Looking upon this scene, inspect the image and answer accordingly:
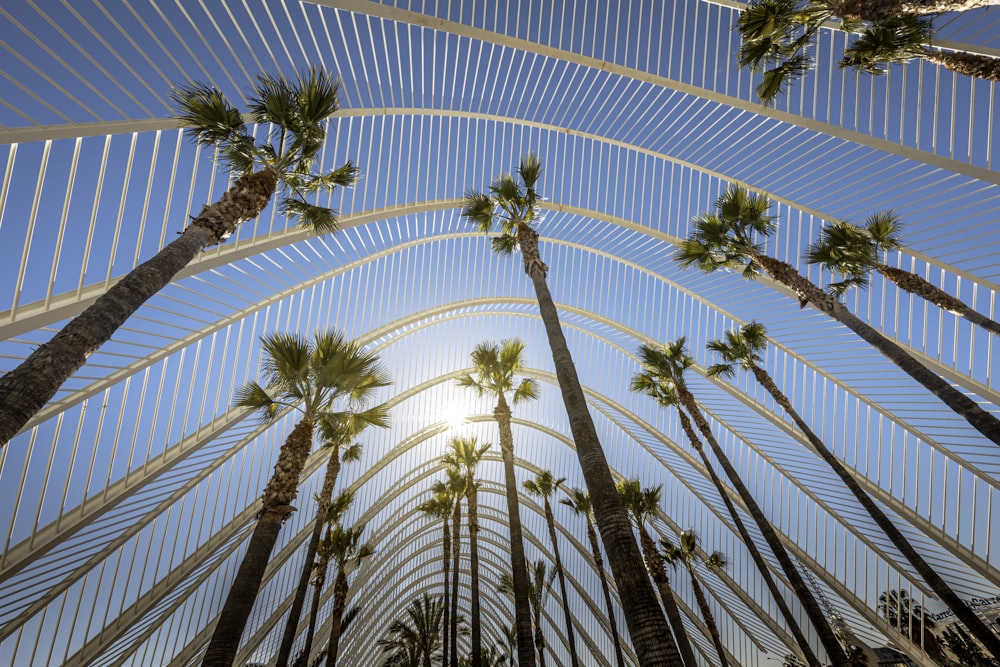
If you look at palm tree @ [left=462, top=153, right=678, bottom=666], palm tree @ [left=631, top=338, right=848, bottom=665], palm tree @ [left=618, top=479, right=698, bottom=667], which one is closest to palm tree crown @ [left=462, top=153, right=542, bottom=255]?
palm tree @ [left=462, top=153, right=678, bottom=666]

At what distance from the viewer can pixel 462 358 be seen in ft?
112

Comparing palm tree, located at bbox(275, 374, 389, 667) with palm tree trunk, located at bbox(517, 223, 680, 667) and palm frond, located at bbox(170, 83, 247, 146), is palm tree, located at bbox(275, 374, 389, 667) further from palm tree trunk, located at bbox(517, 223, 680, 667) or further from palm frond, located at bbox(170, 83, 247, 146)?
palm tree trunk, located at bbox(517, 223, 680, 667)

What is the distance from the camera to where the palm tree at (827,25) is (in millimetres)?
9625

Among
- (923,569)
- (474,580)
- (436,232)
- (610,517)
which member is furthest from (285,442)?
(923,569)

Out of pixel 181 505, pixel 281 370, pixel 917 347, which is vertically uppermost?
pixel 917 347

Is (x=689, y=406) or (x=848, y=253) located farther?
(x=689, y=406)

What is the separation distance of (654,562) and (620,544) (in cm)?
2025

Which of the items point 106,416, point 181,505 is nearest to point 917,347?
point 106,416

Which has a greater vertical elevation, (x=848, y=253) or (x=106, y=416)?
(x=848, y=253)

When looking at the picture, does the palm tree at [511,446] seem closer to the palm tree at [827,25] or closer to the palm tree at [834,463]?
the palm tree at [834,463]

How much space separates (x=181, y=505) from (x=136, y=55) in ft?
58.1

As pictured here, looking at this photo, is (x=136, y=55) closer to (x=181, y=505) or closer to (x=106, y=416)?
(x=106, y=416)

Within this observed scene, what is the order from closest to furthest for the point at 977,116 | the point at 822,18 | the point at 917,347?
the point at 822,18 → the point at 977,116 → the point at 917,347

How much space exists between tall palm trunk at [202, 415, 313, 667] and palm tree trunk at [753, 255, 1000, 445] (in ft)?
45.0
